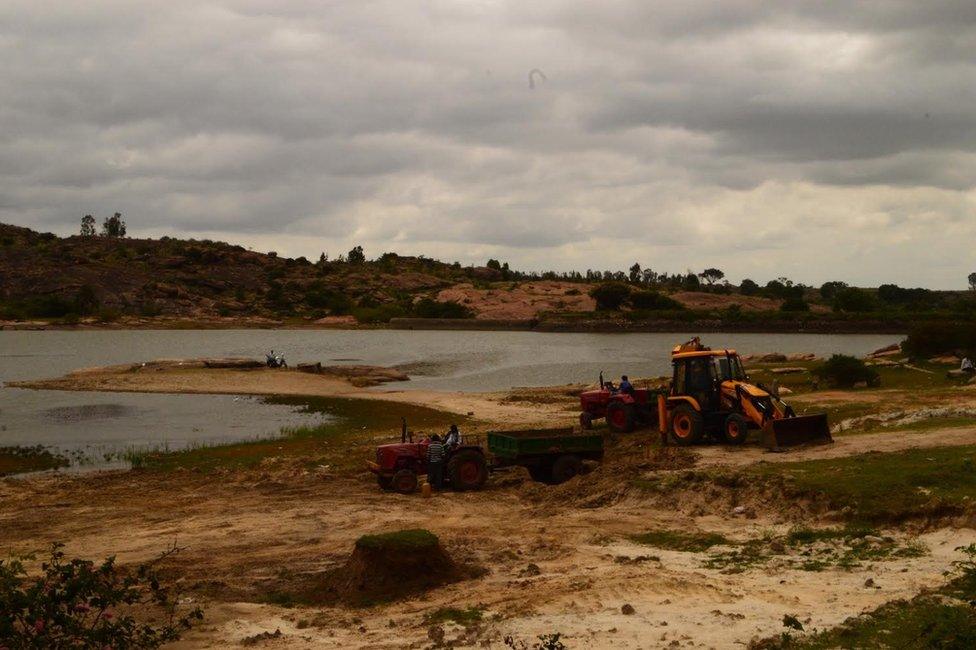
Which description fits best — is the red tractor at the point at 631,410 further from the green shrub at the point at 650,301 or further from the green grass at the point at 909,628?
the green shrub at the point at 650,301

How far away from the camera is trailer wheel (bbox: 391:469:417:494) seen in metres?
21.2

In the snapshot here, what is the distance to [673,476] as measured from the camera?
18938 mm

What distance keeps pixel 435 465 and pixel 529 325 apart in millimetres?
108095

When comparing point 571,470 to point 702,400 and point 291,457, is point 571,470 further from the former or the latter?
point 291,457

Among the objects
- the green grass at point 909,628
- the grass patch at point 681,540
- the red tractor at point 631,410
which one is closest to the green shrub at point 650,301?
the red tractor at point 631,410

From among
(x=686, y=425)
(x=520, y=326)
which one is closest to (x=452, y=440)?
(x=686, y=425)

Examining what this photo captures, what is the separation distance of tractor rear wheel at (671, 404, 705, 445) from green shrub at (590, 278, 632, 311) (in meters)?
109

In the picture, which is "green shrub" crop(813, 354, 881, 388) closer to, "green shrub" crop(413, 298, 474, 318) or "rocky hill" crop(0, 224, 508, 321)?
"green shrub" crop(413, 298, 474, 318)

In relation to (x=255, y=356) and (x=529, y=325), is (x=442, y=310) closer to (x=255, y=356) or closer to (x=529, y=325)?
(x=529, y=325)

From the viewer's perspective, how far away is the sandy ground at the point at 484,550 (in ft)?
36.7

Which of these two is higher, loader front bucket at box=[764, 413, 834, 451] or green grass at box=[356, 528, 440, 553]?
loader front bucket at box=[764, 413, 834, 451]

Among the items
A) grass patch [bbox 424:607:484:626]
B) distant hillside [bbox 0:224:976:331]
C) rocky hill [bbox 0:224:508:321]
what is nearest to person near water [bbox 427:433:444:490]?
grass patch [bbox 424:607:484:626]

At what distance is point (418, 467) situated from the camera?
70.9 ft

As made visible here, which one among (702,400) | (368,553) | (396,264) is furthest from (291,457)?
(396,264)
